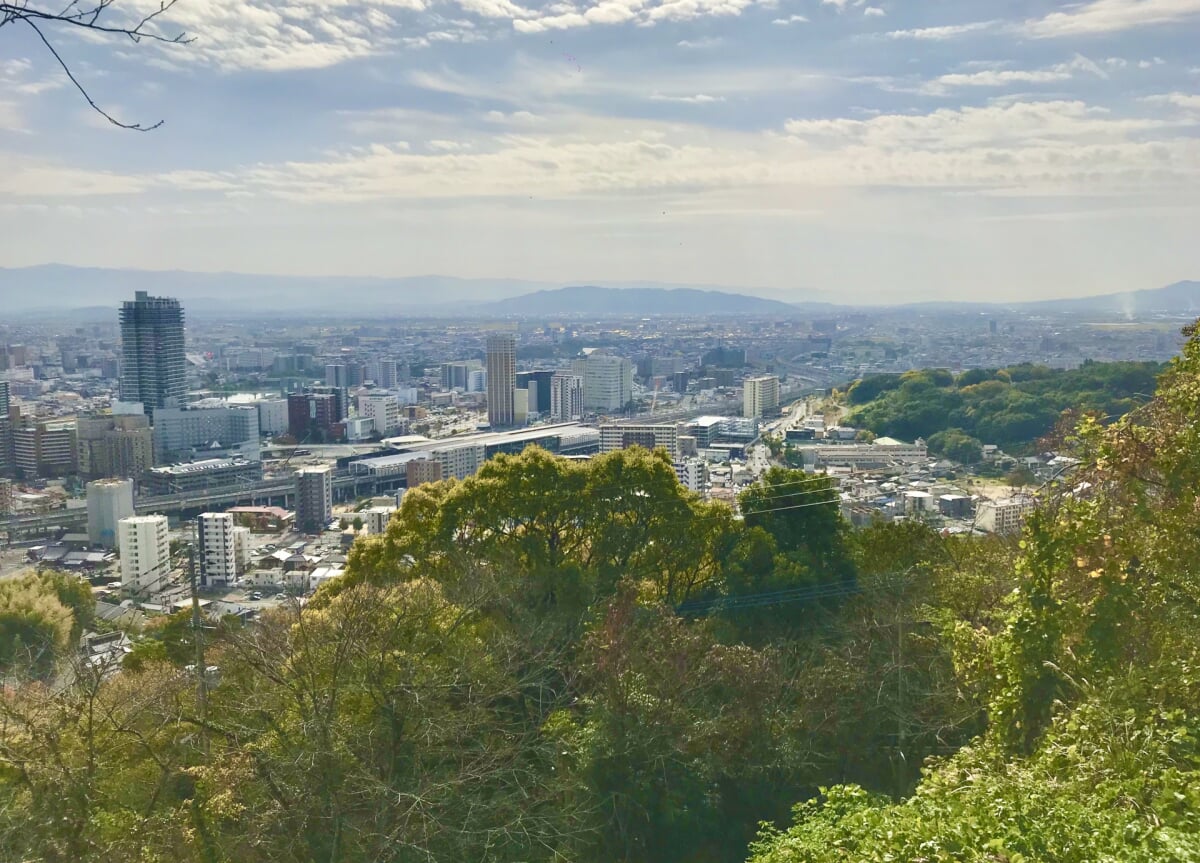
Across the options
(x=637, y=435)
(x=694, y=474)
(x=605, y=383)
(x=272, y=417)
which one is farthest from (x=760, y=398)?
(x=272, y=417)

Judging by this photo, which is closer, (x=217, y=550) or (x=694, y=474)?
(x=217, y=550)

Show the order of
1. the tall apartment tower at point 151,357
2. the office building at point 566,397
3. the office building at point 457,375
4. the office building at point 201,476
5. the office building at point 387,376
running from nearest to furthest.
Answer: the office building at point 201,476, the tall apartment tower at point 151,357, the office building at point 566,397, the office building at point 387,376, the office building at point 457,375

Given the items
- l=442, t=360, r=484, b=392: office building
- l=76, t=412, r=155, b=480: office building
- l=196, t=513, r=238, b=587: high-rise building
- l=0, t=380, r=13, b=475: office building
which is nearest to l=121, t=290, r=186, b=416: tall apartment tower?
l=76, t=412, r=155, b=480: office building

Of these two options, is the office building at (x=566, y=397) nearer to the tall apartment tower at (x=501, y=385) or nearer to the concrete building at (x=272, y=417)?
the tall apartment tower at (x=501, y=385)

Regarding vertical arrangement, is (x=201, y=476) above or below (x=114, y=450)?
below

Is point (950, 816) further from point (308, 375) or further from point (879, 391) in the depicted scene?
point (308, 375)

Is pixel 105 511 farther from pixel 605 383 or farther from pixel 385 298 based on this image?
pixel 385 298

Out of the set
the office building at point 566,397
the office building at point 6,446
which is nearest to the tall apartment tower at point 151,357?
the office building at point 6,446
